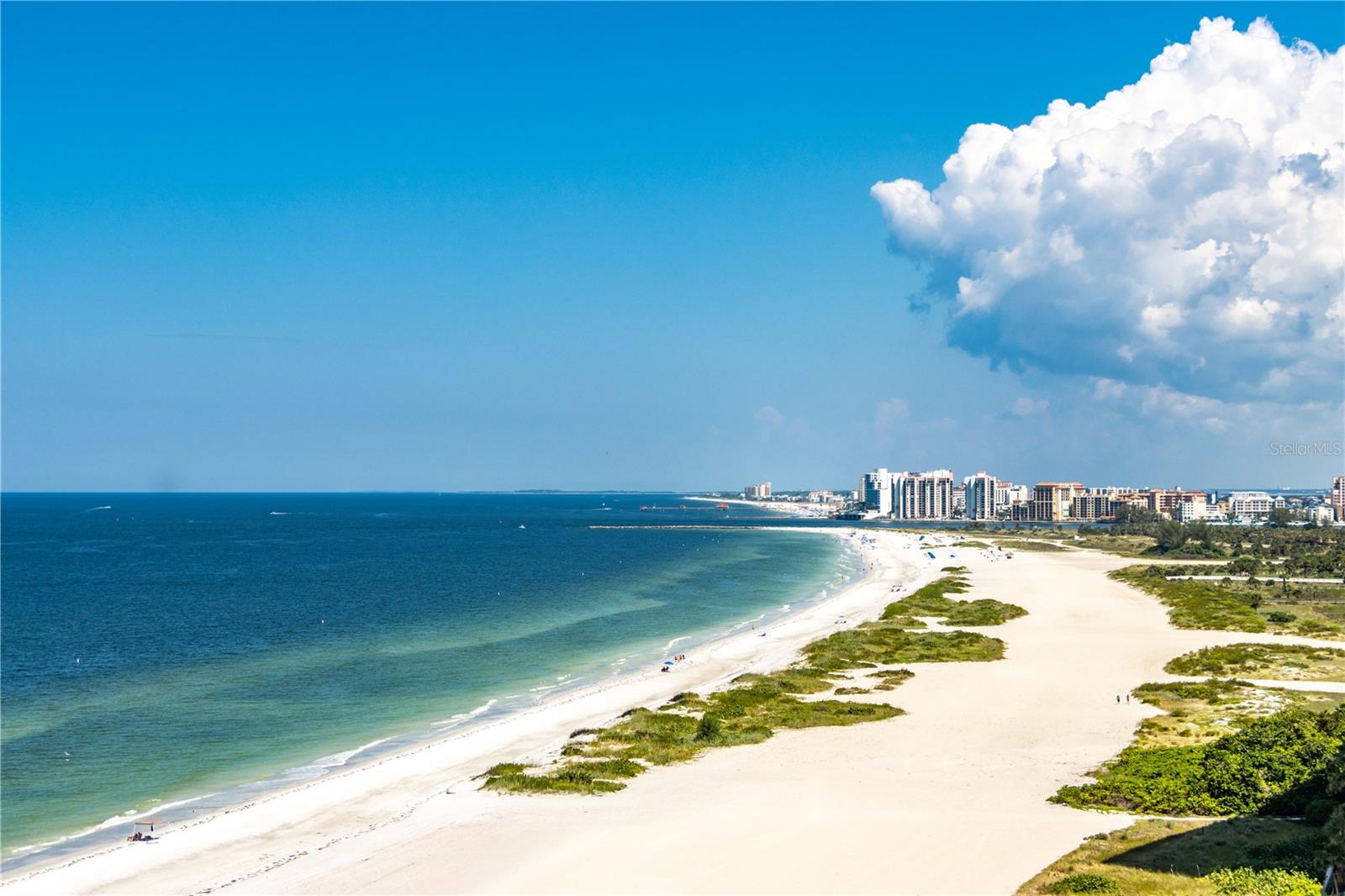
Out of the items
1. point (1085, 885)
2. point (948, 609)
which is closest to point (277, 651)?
point (948, 609)

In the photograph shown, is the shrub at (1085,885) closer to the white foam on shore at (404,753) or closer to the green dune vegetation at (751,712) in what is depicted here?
the green dune vegetation at (751,712)

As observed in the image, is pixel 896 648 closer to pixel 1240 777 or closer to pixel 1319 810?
pixel 1240 777

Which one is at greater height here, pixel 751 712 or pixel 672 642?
pixel 751 712

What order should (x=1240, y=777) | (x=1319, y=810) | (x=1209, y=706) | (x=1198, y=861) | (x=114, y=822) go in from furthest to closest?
(x=1209, y=706) < (x=114, y=822) < (x=1240, y=777) < (x=1319, y=810) < (x=1198, y=861)

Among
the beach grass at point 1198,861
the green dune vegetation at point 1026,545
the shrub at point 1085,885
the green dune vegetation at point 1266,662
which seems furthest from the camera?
the green dune vegetation at point 1026,545

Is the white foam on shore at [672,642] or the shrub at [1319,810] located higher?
the shrub at [1319,810]

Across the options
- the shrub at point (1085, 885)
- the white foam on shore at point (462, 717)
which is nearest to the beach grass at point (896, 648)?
the white foam on shore at point (462, 717)

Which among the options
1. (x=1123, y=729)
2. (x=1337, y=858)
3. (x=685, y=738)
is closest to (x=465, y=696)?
(x=685, y=738)
